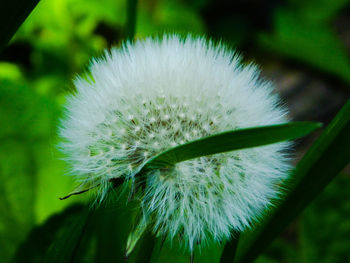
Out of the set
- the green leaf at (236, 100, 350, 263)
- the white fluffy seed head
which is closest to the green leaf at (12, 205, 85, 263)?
the white fluffy seed head

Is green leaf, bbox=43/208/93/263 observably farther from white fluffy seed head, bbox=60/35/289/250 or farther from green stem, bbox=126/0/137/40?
green stem, bbox=126/0/137/40

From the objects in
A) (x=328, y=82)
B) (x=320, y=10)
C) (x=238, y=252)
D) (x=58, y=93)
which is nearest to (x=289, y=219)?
(x=238, y=252)

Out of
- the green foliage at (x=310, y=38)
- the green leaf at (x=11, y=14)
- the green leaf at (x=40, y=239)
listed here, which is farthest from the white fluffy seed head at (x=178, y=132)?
the green foliage at (x=310, y=38)

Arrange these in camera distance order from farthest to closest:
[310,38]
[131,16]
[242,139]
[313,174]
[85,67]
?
1. [310,38]
2. [85,67]
3. [131,16]
4. [313,174]
5. [242,139]

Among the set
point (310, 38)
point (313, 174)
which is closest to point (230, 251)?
point (313, 174)

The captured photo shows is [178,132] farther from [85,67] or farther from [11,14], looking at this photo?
[85,67]
